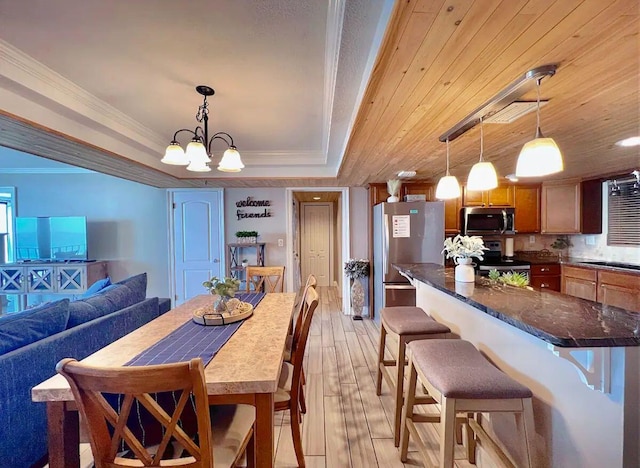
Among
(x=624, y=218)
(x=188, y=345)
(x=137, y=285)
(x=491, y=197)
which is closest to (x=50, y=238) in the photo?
(x=137, y=285)

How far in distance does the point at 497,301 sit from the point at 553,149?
29.9 inches

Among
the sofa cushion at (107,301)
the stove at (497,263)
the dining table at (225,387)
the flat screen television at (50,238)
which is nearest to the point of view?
the dining table at (225,387)

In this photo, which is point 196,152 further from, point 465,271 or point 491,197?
point 491,197

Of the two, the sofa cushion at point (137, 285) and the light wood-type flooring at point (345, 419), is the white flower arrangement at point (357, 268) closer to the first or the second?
the light wood-type flooring at point (345, 419)

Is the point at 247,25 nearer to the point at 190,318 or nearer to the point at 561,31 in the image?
the point at 561,31

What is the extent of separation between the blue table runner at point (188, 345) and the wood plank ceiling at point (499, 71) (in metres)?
1.52

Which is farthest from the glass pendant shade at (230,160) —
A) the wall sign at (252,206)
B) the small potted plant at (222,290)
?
the wall sign at (252,206)

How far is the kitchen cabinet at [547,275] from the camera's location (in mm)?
3895

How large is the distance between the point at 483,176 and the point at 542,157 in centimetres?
44

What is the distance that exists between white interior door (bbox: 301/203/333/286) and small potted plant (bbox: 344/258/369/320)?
2698 mm

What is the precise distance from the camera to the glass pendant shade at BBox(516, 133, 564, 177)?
127cm

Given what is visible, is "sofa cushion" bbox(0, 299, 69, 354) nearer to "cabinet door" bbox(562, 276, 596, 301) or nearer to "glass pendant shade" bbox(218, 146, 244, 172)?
"glass pendant shade" bbox(218, 146, 244, 172)

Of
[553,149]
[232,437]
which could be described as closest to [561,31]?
[553,149]

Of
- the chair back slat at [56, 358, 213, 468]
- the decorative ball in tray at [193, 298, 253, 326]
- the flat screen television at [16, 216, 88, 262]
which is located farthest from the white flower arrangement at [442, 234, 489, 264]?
the flat screen television at [16, 216, 88, 262]
